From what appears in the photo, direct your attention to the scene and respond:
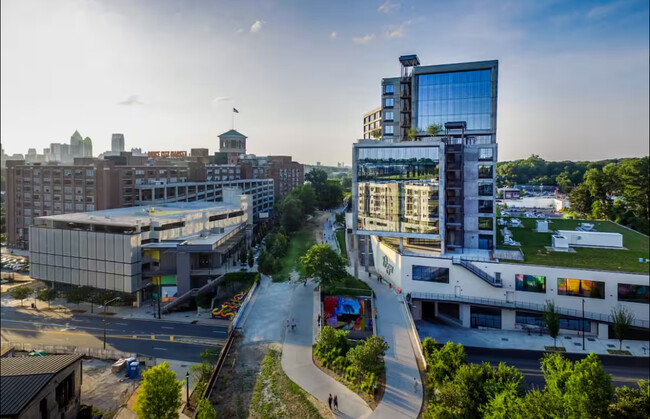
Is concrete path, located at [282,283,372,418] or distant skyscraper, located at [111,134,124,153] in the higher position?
distant skyscraper, located at [111,134,124,153]

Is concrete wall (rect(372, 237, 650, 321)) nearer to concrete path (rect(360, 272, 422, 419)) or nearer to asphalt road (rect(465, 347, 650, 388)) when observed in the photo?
concrete path (rect(360, 272, 422, 419))

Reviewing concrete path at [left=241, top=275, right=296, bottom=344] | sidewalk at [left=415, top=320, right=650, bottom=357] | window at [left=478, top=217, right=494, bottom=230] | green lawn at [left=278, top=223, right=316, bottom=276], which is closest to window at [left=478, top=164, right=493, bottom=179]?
window at [left=478, top=217, right=494, bottom=230]

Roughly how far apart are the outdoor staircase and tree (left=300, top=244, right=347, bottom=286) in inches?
560

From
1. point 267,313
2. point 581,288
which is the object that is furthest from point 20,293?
point 581,288

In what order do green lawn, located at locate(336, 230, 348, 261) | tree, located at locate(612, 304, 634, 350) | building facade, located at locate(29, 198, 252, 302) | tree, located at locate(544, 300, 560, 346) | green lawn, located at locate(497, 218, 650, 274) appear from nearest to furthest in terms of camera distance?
tree, located at locate(612, 304, 634, 350) → tree, located at locate(544, 300, 560, 346) → green lawn, located at locate(497, 218, 650, 274) → building facade, located at locate(29, 198, 252, 302) → green lawn, located at locate(336, 230, 348, 261)

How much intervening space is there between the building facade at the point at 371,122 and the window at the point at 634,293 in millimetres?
40582

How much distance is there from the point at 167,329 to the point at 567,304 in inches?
1799

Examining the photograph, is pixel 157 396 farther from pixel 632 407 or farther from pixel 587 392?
pixel 632 407

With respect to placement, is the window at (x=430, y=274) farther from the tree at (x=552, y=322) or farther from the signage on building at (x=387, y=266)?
the tree at (x=552, y=322)

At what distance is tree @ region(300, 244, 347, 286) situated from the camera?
155 feet

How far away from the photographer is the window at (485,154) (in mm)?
54219

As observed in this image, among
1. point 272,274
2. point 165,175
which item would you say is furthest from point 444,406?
point 165,175

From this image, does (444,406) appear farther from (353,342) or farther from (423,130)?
(423,130)

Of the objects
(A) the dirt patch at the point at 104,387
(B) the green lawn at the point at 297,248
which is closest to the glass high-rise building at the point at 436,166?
(B) the green lawn at the point at 297,248
